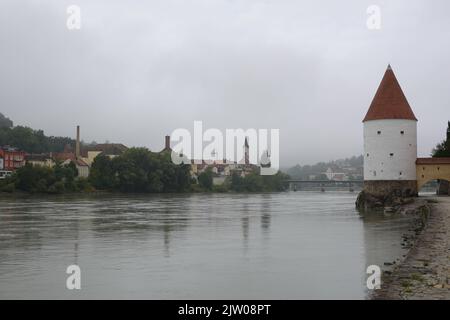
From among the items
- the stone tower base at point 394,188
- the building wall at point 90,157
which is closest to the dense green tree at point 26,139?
the building wall at point 90,157

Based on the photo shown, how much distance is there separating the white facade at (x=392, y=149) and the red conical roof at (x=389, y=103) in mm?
350

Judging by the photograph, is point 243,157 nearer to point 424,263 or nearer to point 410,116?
point 410,116

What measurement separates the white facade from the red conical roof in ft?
1.15

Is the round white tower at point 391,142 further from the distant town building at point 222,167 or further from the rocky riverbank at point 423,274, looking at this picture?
the distant town building at point 222,167

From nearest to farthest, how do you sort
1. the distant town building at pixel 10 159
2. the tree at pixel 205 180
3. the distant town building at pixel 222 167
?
the distant town building at pixel 10 159, the tree at pixel 205 180, the distant town building at pixel 222 167

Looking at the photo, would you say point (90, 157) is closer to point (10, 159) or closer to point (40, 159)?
point (40, 159)

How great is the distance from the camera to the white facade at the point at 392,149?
3516cm

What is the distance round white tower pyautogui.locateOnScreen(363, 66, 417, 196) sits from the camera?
35.2 metres

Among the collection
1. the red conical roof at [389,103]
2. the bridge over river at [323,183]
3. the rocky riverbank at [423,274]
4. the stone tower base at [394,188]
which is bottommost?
the bridge over river at [323,183]

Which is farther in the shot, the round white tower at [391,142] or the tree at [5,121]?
the tree at [5,121]

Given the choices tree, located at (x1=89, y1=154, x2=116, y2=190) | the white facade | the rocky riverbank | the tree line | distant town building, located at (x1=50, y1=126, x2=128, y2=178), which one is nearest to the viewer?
the rocky riverbank

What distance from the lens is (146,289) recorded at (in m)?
9.56

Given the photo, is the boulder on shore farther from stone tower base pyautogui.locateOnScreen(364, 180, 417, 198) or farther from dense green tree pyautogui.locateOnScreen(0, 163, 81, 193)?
dense green tree pyautogui.locateOnScreen(0, 163, 81, 193)

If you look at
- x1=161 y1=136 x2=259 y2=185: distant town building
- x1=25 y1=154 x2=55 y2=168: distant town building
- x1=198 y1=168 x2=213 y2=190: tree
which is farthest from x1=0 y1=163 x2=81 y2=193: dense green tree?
x1=161 y1=136 x2=259 y2=185: distant town building
